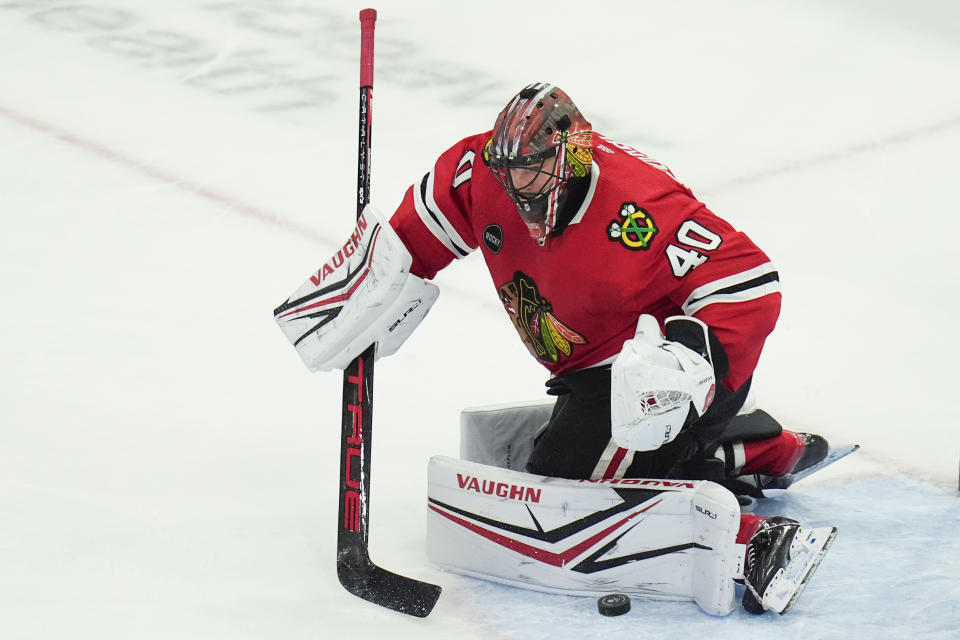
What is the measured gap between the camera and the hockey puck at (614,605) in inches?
96.0

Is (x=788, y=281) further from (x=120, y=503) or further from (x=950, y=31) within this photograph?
(x=950, y=31)

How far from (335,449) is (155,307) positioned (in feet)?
2.87

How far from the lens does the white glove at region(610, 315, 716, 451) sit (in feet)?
7.27

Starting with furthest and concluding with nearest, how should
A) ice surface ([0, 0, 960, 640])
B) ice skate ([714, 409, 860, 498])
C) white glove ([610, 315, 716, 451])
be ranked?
1. ice skate ([714, 409, 860, 498])
2. ice surface ([0, 0, 960, 640])
3. white glove ([610, 315, 716, 451])

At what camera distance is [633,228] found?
2445mm

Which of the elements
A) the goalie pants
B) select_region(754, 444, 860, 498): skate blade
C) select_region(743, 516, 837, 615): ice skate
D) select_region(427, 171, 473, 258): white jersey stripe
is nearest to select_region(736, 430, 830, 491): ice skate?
select_region(754, 444, 860, 498): skate blade

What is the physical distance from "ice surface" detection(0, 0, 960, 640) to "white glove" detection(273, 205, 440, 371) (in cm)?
38

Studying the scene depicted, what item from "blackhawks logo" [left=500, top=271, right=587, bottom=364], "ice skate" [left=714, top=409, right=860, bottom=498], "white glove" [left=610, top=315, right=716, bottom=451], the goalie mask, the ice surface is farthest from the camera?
"ice skate" [left=714, top=409, right=860, bottom=498]

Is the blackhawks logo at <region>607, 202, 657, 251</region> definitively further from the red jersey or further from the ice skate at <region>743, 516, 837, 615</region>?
the ice skate at <region>743, 516, 837, 615</region>

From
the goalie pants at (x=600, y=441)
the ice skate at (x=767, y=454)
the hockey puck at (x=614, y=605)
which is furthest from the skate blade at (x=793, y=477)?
the hockey puck at (x=614, y=605)

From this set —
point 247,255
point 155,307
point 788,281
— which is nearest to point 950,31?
point 788,281

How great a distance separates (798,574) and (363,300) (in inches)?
38.5

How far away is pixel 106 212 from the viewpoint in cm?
428

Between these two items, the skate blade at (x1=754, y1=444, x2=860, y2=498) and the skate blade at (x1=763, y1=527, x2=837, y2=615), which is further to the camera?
the skate blade at (x1=754, y1=444, x2=860, y2=498)
